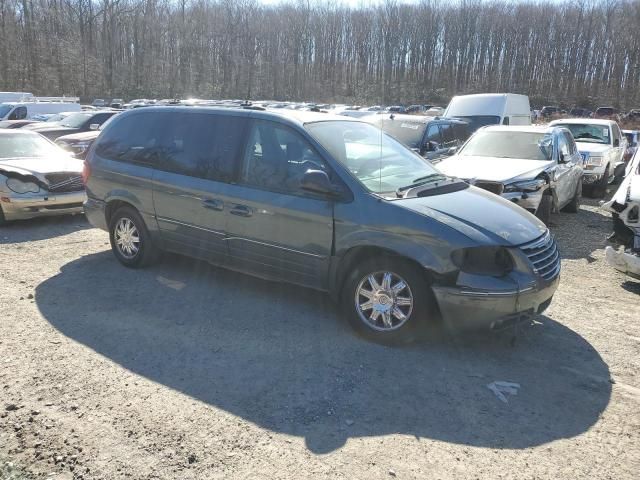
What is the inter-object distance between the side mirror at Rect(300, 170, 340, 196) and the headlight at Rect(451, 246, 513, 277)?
112 cm

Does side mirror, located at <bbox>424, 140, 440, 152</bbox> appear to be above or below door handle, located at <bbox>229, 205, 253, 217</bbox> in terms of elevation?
above

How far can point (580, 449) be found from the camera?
311 centimetres

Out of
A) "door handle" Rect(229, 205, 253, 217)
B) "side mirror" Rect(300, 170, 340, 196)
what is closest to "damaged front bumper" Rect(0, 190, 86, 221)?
"door handle" Rect(229, 205, 253, 217)

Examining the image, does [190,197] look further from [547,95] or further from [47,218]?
[547,95]

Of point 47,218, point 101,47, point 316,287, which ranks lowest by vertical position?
point 47,218

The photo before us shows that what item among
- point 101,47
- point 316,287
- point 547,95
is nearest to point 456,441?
point 316,287

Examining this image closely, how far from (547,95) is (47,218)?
239ft

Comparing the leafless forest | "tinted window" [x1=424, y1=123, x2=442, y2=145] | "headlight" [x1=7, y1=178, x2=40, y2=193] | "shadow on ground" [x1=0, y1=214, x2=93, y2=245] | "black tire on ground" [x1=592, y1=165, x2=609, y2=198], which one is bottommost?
"shadow on ground" [x1=0, y1=214, x2=93, y2=245]

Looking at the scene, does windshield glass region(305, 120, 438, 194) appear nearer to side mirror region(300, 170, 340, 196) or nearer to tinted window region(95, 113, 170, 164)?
side mirror region(300, 170, 340, 196)

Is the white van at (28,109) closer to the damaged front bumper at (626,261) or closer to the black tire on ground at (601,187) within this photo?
the black tire on ground at (601,187)

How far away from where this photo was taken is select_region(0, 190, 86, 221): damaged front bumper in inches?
319

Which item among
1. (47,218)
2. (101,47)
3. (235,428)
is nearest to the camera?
(235,428)

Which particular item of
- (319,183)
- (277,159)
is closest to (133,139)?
(277,159)

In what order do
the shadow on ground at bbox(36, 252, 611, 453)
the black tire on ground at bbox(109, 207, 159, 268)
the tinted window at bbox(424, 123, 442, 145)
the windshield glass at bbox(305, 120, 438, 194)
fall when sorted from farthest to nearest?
1. the tinted window at bbox(424, 123, 442, 145)
2. the black tire on ground at bbox(109, 207, 159, 268)
3. the windshield glass at bbox(305, 120, 438, 194)
4. the shadow on ground at bbox(36, 252, 611, 453)
